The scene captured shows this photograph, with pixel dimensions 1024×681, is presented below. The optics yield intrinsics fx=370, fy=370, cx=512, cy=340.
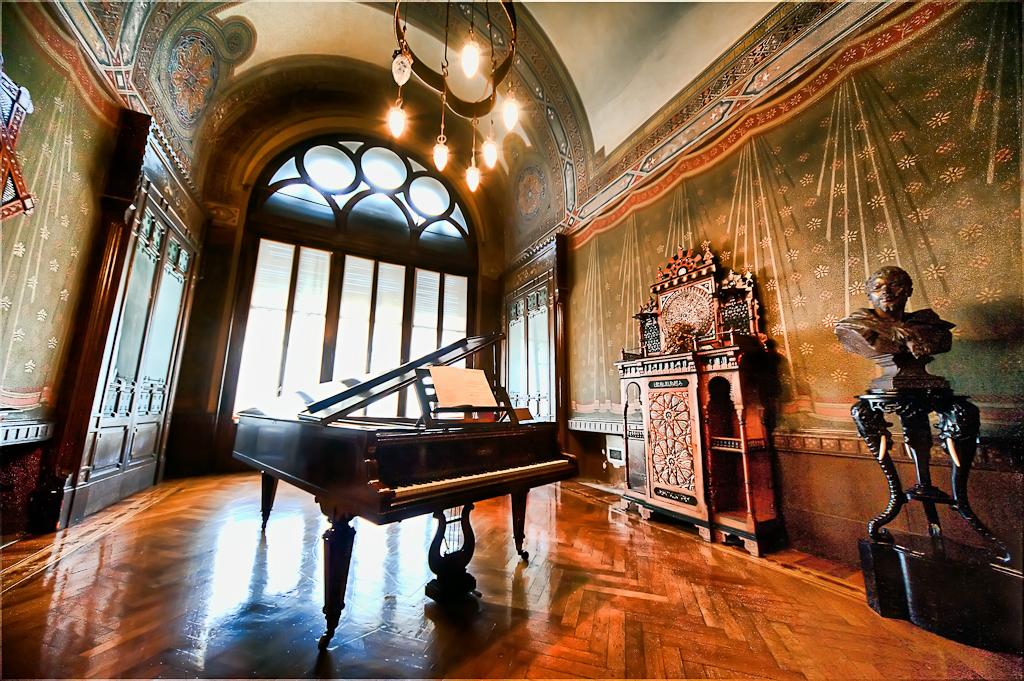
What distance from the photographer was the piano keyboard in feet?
5.13

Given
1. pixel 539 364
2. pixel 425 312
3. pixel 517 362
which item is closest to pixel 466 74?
pixel 539 364

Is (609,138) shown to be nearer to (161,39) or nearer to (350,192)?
(350,192)

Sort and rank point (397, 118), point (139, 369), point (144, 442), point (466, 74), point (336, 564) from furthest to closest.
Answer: point (144, 442), point (139, 369), point (397, 118), point (466, 74), point (336, 564)

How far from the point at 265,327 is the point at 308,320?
23.9 inches

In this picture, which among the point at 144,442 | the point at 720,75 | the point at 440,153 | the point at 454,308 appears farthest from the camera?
the point at 454,308

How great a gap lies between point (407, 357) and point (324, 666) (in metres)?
5.50

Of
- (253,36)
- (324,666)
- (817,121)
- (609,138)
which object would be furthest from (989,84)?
(253,36)

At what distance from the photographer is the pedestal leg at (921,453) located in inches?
73.3

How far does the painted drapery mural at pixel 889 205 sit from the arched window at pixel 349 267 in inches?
191

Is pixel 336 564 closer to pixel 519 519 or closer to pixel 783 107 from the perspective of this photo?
pixel 519 519

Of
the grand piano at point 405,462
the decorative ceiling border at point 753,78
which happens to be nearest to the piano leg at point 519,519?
the grand piano at point 405,462

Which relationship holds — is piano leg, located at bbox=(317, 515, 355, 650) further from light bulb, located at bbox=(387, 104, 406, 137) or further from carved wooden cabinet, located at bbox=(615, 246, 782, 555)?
carved wooden cabinet, located at bbox=(615, 246, 782, 555)

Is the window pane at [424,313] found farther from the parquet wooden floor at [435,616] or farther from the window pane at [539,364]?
the parquet wooden floor at [435,616]

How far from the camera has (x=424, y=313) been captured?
7070mm
